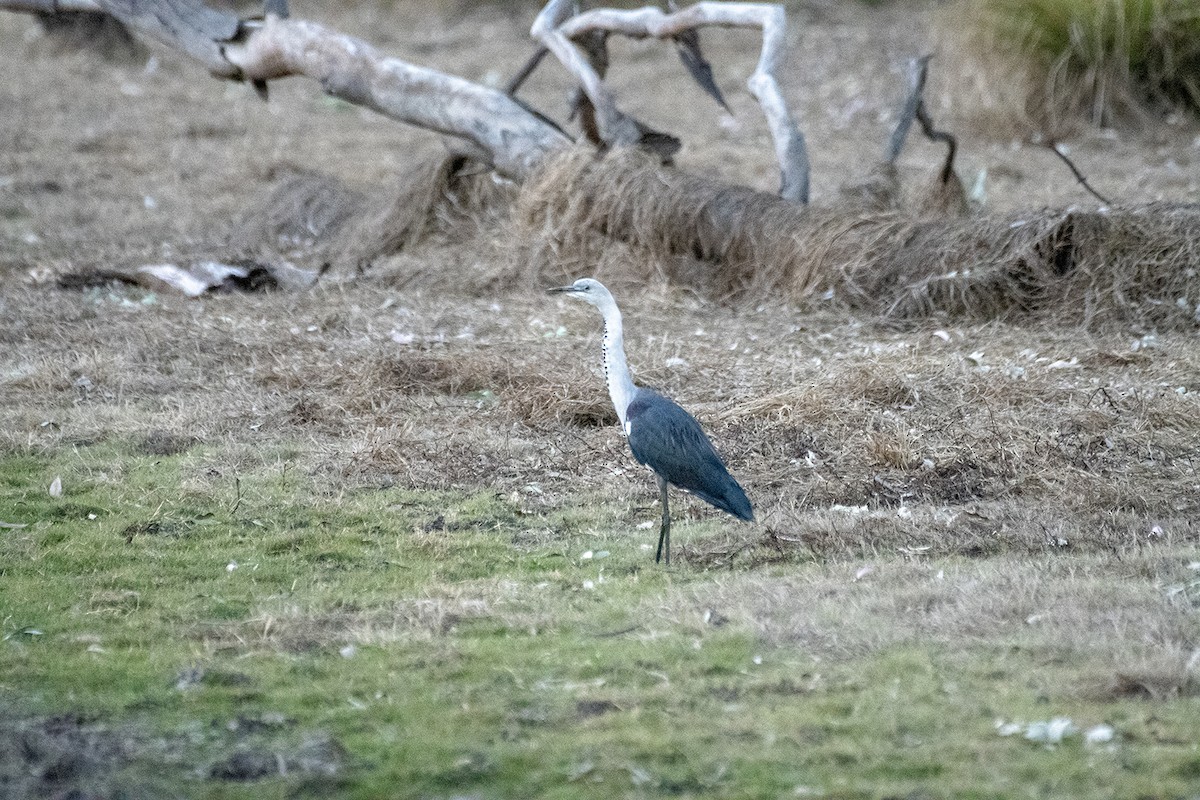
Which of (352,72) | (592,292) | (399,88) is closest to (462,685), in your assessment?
(592,292)

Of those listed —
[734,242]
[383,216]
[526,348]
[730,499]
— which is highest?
[730,499]

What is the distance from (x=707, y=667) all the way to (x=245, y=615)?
1523 millimetres

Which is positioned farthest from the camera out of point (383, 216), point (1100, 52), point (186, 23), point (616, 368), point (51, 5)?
point (1100, 52)

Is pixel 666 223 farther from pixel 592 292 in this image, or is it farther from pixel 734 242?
pixel 592 292

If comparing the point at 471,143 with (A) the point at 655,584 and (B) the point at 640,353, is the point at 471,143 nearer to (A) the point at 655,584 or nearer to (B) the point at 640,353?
(B) the point at 640,353

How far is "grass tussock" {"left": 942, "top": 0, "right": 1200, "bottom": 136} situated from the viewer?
12469 millimetres

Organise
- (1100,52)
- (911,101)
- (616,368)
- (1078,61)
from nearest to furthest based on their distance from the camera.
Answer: (616,368), (911,101), (1100,52), (1078,61)

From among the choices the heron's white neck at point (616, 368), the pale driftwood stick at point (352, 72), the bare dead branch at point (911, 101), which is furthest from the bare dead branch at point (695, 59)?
the heron's white neck at point (616, 368)

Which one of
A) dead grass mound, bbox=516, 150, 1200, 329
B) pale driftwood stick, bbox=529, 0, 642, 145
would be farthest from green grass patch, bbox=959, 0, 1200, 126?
pale driftwood stick, bbox=529, 0, 642, 145

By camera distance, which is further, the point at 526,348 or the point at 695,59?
the point at 695,59

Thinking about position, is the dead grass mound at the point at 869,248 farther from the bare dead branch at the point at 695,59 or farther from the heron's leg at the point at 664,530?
the heron's leg at the point at 664,530

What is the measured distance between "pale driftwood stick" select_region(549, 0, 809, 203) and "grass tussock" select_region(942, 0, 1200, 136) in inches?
155

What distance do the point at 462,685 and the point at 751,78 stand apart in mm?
6600

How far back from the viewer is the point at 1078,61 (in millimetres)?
12906
